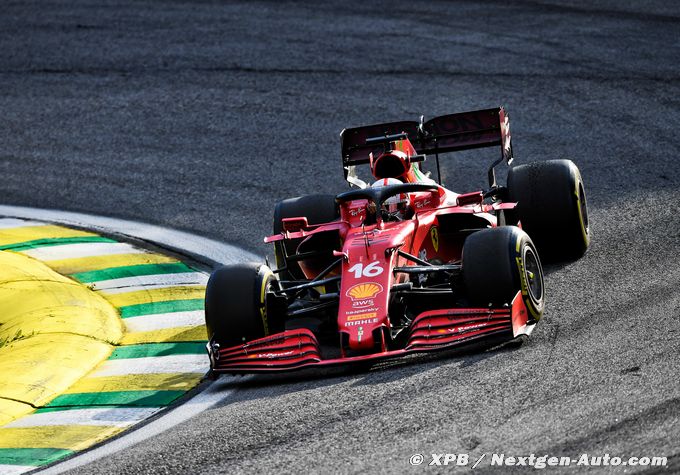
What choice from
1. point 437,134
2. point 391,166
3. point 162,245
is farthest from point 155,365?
point 437,134

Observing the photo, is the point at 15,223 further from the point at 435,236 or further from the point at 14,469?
the point at 14,469

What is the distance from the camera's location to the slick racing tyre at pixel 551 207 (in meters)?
9.98

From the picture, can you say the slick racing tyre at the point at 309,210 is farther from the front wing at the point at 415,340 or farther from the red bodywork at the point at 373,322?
the front wing at the point at 415,340

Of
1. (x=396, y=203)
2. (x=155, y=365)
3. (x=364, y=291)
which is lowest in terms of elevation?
(x=155, y=365)

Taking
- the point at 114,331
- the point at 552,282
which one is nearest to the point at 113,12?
the point at 114,331

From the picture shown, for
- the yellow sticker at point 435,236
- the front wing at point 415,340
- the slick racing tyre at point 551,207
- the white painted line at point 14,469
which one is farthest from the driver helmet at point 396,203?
the white painted line at point 14,469

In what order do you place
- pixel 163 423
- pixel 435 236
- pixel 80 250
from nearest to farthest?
pixel 163 423
pixel 435 236
pixel 80 250

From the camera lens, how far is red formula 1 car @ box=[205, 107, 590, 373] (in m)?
8.21

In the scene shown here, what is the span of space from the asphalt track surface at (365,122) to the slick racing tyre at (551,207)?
28 cm

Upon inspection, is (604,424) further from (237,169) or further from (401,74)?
(401,74)

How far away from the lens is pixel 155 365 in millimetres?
9227

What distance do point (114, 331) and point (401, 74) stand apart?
7.55 meters

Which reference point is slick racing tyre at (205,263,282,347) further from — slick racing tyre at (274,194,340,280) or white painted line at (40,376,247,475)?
slick racing tyre at (274,194,340,280)

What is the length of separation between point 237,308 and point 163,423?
3.73 feet
